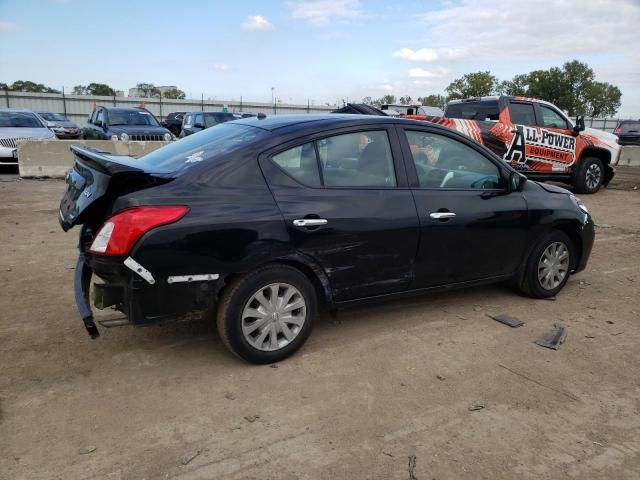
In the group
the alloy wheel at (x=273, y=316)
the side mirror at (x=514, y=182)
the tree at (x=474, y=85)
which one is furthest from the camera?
the tree at (x=474, y=85)

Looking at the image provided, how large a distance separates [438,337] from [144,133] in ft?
37.9

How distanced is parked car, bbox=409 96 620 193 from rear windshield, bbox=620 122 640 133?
1392 cm

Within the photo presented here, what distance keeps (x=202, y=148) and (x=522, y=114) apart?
8.89 metres

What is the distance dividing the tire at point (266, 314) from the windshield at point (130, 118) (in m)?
12.3

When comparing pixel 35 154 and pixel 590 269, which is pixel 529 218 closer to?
pixel 590 269

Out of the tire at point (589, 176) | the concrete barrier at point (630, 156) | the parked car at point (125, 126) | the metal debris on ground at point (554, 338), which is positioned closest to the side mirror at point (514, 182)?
the metal debris on ground at point (554, 338)

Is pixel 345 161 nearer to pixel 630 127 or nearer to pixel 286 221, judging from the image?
pixel 286 221

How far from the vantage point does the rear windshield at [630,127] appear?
23.4m

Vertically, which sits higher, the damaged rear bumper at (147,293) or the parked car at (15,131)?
the parked car at (15,131)

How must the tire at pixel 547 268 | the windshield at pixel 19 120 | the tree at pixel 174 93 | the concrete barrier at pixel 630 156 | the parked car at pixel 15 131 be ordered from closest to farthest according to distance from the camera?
the tire at pixel 547 268 → the parked car at pixel 15 131 → the windshield at pixel 19 120 → the concrete barrier at pixel 630 156 → the tree at pixel 174 93

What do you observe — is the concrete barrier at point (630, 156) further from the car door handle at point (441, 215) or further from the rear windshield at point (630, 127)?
the car door handle at point (441, 215)

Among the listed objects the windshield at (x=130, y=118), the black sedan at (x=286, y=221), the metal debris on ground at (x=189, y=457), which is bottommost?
the metal debris on ground at (x=189, y=457)

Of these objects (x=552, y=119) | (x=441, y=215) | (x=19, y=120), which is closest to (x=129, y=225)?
(x=441, y=215)

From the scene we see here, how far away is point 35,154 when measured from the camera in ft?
39.2
